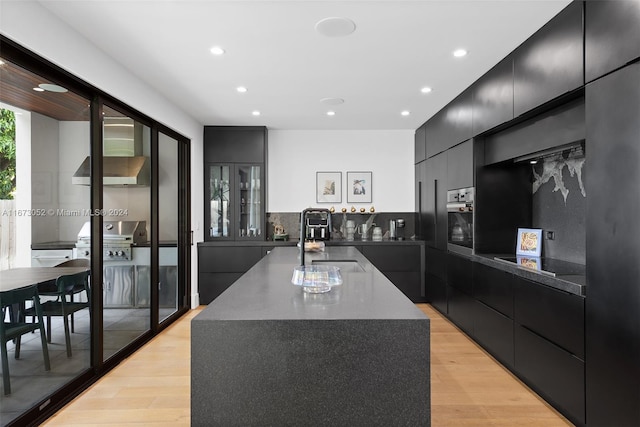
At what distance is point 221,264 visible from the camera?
5.13 meters

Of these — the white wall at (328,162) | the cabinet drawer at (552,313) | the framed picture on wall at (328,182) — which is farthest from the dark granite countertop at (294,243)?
the cabinet drawer at (552,313)

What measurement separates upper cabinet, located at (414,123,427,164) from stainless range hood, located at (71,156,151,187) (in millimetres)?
3662

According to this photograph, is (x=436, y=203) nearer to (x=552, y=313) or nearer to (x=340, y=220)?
(x=340, y=220)

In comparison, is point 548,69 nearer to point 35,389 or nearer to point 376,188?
point 376,188

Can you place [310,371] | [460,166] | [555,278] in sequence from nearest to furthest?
[310,371], [555,278], [460,166]

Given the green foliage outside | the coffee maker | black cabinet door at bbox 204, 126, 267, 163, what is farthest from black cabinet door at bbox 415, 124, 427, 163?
the green foliage outside

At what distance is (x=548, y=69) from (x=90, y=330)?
391 cm

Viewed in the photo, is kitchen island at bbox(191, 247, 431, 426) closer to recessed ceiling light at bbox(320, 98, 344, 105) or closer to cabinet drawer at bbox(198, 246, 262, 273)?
recessed ceiling light at bbox(320, 98, 344, 105)

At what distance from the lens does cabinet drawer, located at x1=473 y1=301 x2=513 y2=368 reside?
2949 mm

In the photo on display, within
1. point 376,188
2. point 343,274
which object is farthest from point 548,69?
point 376,188

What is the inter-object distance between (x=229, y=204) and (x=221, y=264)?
2.97 feet

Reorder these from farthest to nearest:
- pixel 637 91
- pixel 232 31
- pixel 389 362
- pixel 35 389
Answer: pixel 232 31 → pixel 35 389 → pixel 637 91 → pixel 389 362

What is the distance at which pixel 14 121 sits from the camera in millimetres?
2119

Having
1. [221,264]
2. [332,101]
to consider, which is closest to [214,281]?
[221,264]
